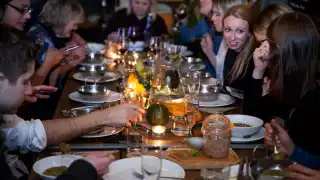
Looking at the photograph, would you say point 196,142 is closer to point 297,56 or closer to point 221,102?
point 297,56

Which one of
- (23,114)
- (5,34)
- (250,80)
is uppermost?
(5,34)

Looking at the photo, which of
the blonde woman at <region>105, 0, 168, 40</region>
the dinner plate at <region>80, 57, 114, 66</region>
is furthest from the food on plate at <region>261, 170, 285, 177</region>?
the blonde woman at <region>105, 0, 168, 40</region>

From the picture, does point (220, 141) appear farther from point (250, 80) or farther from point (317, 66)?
point (250, 80)

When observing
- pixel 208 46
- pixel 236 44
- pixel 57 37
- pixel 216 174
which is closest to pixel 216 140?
pixel 216 174

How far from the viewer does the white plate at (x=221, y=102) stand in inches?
107

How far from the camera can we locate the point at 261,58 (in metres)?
2.88

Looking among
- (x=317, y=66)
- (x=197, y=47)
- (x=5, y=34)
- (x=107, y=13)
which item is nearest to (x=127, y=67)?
(x=197, y=47)

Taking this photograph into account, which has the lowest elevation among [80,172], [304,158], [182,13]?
[304,158]

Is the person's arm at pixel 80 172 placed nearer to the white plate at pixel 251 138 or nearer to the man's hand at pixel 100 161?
the man's hand at pixel 100 161

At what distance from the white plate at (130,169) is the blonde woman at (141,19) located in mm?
3659

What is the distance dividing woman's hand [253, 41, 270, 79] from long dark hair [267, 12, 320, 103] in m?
0.53

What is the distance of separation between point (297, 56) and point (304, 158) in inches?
18.6

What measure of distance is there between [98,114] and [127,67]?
1.47m

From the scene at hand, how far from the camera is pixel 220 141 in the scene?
6.31 feet
